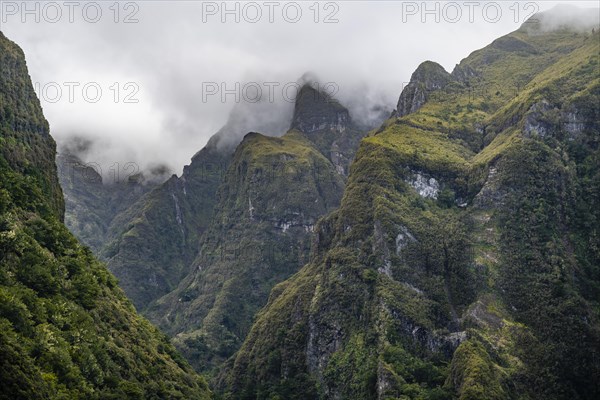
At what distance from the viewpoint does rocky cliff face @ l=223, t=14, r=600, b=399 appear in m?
128

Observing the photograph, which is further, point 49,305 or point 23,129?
point 23,129

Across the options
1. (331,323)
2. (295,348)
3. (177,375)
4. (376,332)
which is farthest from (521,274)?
(177,375)

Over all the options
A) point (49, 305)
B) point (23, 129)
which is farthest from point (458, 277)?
point (49, 305)

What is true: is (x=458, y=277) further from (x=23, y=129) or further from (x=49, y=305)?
(x=49, y=305)

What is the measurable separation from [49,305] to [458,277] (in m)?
100

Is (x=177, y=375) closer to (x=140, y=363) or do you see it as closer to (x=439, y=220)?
(x=140, y=363)

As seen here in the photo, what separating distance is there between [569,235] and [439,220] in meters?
31.6

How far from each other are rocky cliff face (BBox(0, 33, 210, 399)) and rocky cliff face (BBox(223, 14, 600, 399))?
139 feet

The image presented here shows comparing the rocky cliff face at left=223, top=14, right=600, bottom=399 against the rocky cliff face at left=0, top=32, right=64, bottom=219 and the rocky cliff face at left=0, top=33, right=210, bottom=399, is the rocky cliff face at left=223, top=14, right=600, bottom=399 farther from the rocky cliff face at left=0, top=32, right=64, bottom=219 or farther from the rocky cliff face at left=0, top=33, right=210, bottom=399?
the rocky cliff face at left=0, top=32, right=64, bottom=219

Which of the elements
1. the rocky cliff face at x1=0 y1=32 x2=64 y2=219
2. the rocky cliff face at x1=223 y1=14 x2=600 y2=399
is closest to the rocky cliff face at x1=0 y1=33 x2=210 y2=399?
the rocky cliff face at x1=0 y1=32 x2=64 y2=219

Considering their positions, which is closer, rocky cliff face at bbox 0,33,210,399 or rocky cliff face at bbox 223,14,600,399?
rocky cliff face at bbox 0,33,210,399

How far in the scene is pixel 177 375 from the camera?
114 m

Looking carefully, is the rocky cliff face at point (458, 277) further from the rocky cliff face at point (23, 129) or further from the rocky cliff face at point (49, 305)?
Answer: the rocky cliff face at point (23, 129)

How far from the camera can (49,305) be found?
79.0m
